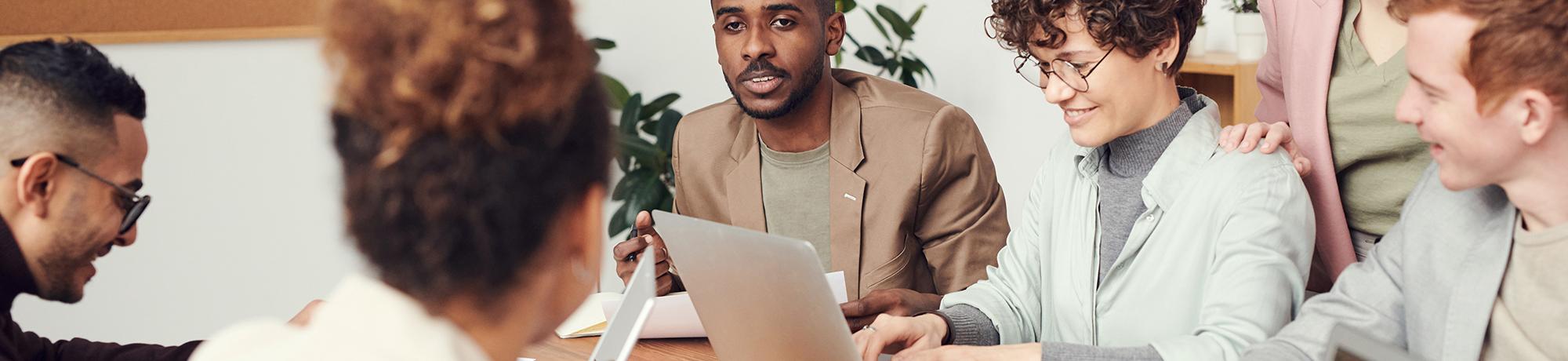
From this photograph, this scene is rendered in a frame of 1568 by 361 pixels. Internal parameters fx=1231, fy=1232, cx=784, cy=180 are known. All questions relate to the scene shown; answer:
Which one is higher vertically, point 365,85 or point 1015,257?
point 365,85

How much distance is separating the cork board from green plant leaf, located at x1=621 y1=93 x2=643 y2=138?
0.91 m

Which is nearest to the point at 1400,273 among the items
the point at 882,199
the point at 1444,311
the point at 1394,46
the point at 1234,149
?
the point at 1444,311

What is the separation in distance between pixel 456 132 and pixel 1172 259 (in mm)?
1059

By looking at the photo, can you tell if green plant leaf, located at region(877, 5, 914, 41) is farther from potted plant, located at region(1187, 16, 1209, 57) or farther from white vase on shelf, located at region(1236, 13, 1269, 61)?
white vase on shelf, located at region(1236, 13, 1269, 61)

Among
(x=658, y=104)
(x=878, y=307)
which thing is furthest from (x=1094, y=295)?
(x=658, y=104)

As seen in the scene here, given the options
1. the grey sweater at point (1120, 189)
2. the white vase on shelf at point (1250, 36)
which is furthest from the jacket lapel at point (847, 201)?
the white vase on shelf at point (1250, 36)

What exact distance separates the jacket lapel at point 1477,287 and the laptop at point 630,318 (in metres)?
0.84

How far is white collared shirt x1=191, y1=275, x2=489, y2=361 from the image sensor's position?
0.85 metres

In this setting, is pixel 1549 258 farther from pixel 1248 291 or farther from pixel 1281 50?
Answer: pixel 1281 50

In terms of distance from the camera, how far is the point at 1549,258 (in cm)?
121

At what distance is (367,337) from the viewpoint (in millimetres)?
868

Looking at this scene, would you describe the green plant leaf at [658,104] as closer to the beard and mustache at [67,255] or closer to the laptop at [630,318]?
the beard and mustache at [67,255]

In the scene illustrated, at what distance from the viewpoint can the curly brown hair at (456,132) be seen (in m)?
0.79

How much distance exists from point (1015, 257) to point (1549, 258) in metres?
0.79
